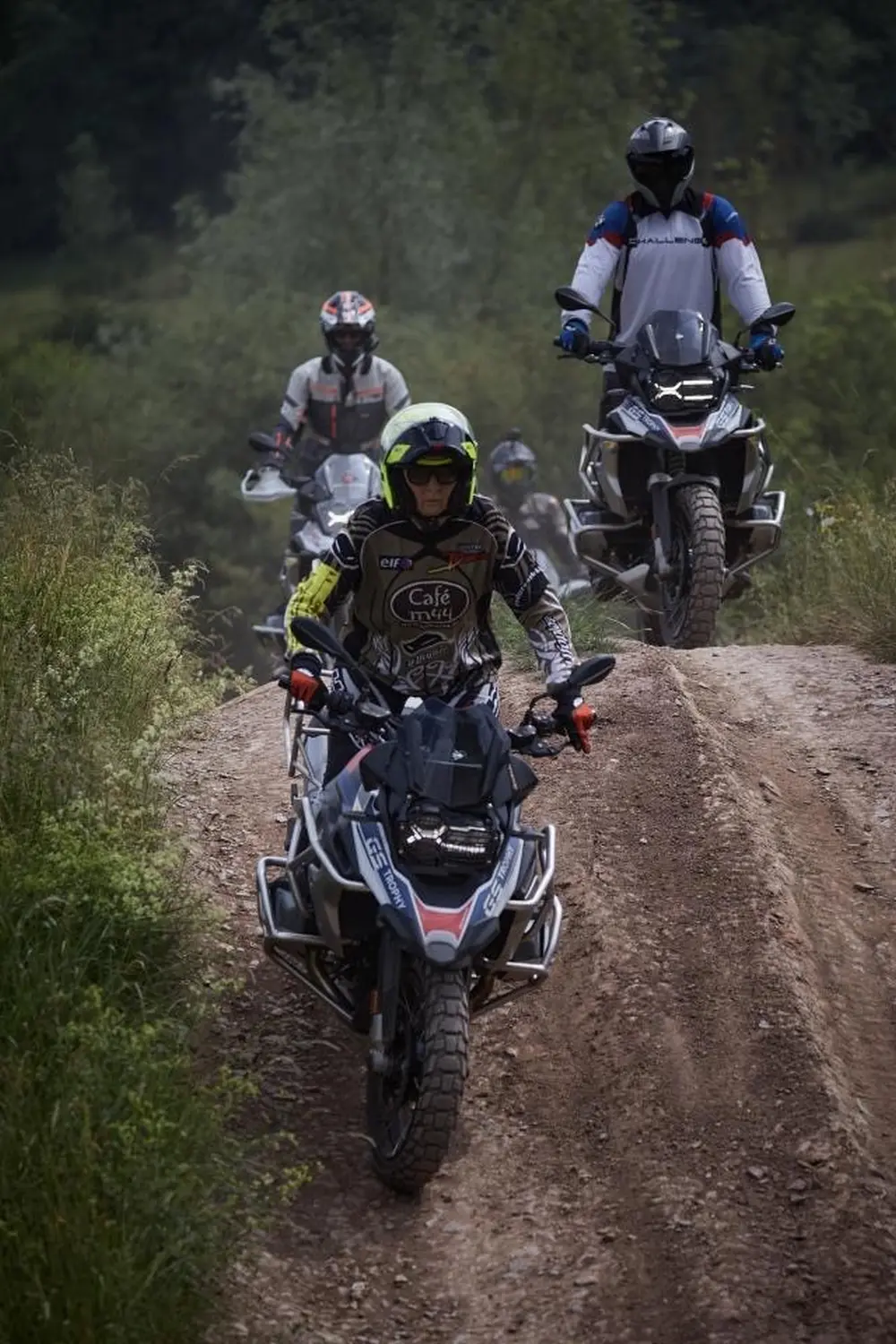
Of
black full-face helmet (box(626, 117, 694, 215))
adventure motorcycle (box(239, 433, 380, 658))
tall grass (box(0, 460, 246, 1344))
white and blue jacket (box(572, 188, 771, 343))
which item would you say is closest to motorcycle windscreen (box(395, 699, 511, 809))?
tall grass (box(0, 460, 246, 1344))

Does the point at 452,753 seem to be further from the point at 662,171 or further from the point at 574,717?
the point at 662,171

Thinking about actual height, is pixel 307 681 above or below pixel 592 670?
below

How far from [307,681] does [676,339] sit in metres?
4.41

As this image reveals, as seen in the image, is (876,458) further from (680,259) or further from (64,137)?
(64,137)

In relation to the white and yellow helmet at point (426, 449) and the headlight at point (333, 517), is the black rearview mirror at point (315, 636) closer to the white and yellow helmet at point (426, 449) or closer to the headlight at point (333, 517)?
the white and yellow helmet at point (426, 449)

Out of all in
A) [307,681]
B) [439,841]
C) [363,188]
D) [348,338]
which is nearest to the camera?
[439,841]

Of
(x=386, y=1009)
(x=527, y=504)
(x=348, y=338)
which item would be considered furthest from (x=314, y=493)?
(x=386, y=1009)

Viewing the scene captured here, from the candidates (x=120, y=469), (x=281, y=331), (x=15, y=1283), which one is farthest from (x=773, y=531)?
(x=281, y=331)

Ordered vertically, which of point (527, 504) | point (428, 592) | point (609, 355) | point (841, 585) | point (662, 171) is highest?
point (662, 171)

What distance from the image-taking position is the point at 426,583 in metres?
5.68

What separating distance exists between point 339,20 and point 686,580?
83.5 feet

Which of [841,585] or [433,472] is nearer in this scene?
[433,472]

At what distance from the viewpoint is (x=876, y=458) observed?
59.2 feet

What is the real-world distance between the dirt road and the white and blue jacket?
8.01ft
